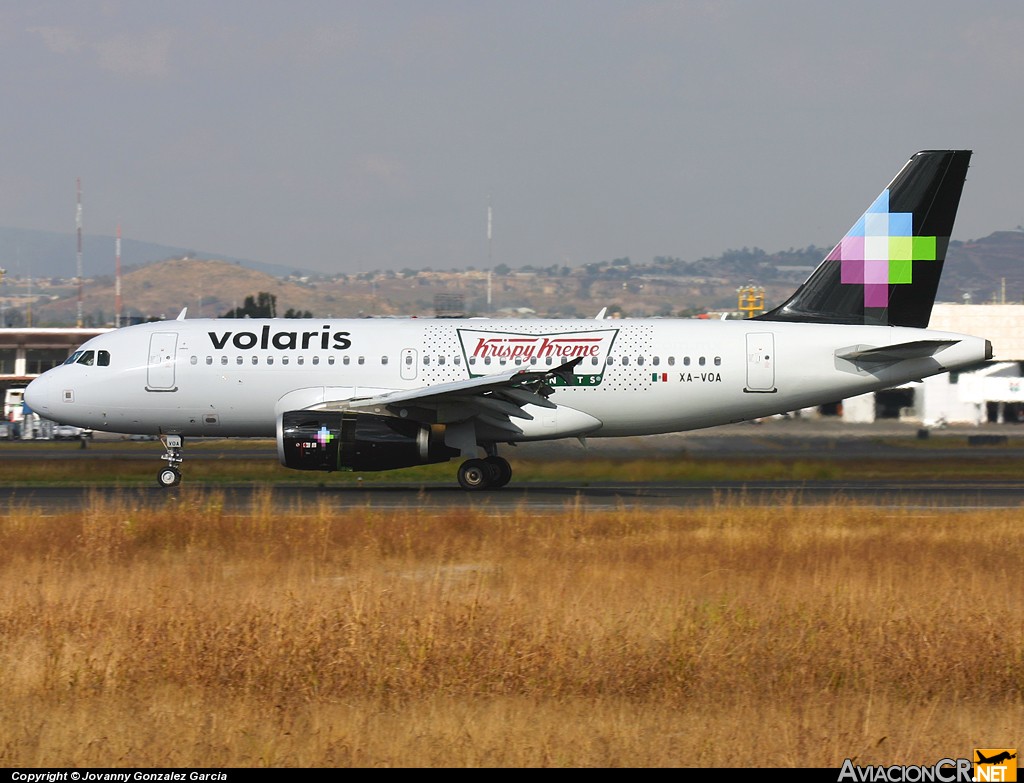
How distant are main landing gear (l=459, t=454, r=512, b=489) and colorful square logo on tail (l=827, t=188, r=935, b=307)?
30.9 feet

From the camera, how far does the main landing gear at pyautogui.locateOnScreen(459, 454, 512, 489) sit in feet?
90.2

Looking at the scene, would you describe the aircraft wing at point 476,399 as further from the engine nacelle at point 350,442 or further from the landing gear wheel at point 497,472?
the landing gear wheel at point 497,472

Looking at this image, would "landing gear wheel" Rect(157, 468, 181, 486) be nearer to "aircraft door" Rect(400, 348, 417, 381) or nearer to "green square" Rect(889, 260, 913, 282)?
"aircraft door" Rect(400, 348, 417, 381)

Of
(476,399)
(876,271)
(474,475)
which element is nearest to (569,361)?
(476,399)

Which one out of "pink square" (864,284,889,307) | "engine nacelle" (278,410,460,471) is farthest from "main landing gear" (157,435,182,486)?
"pink square" (864,284,889,307)

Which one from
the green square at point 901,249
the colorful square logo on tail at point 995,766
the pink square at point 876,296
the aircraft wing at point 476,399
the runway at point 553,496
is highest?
the green square at point 901,249

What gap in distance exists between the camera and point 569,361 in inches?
1070

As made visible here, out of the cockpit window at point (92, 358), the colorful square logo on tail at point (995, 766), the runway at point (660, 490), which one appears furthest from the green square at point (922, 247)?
the colorful square logo on tail at point (995, 766)

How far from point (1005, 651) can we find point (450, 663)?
5.00 m

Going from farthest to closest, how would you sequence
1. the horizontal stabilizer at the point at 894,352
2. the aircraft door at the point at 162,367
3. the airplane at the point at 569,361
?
the aircraft door at the point at 162,367
the airplane at the point at 569,361
the horizontal stabilizer at the point at 894,352

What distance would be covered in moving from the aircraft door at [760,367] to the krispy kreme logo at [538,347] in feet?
10.5

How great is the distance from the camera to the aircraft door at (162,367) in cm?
2811


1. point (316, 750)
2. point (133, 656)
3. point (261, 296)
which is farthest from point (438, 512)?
point (261, 296)

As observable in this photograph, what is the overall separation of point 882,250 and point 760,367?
423 centimetres
